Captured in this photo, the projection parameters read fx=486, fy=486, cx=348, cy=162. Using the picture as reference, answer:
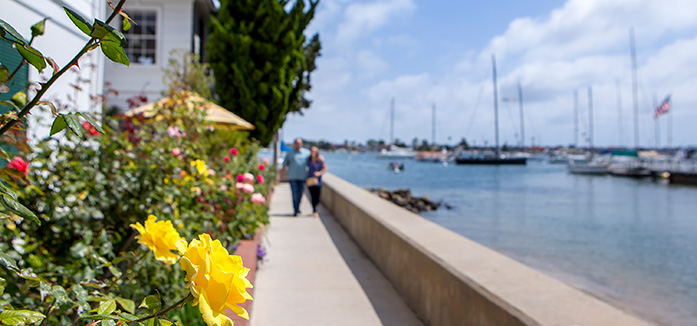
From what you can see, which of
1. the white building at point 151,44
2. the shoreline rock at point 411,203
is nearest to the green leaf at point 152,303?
the white building at point 151,44

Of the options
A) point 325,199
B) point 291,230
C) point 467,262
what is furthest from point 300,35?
point 467,262

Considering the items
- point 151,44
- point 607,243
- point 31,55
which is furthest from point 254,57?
point 31,55

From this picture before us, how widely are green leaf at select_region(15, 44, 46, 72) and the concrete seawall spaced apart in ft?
8.30

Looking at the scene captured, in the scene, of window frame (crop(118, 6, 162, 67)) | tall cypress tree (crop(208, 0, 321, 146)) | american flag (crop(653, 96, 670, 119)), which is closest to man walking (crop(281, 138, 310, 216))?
tall cypress tree (crop(208, 0, 321, 146))

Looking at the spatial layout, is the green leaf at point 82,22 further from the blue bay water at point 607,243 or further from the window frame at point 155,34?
the window frame at point 155,34

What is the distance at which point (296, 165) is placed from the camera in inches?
412

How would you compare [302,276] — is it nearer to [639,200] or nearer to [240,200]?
[240,200]

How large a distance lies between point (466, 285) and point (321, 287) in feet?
7.56

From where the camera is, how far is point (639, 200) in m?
34.3

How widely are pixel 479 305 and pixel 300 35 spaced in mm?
14610

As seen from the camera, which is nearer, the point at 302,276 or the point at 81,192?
the point at 81,192

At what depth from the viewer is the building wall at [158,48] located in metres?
15.2

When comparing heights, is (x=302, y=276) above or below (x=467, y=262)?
below

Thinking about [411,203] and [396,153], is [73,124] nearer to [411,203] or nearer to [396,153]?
[411,203]
